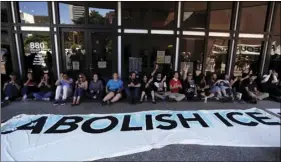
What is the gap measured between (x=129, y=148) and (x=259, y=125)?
9.79ft

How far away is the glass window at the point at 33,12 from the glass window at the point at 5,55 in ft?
2.55

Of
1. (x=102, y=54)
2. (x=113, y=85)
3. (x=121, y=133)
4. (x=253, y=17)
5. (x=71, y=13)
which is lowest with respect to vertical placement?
(x=121, y=133)

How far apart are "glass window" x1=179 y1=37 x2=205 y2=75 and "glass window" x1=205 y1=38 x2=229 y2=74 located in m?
0.30

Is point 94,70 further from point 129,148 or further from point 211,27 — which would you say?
point 211,27

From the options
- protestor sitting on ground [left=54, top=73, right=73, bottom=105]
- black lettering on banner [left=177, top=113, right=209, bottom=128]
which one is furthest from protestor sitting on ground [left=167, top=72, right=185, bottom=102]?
protestor sitting on ground [left=54, top=73, right=73, bottom=105]

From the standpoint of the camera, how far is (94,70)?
622cm

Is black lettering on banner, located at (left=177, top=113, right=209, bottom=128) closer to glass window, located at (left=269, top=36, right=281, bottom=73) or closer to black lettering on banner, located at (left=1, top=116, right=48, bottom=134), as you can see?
black lettering on banner, located at (left=1, top=116, right=48, bottom=134)

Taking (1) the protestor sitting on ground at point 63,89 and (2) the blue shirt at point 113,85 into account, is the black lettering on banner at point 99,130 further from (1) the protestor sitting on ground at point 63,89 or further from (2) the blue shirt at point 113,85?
(1) the protestor sitting on ground at point 63,89

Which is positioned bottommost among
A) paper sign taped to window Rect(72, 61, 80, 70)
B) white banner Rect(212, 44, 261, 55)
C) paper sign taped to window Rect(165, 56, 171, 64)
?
paper sign taped to window Rect(72, 61, 80, 70)

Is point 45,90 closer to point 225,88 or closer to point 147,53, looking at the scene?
point 147,53

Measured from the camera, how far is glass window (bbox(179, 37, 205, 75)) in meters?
6.32

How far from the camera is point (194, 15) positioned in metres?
6.20

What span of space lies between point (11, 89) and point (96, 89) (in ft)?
8.22

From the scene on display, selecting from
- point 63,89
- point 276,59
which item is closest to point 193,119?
point 63,89
